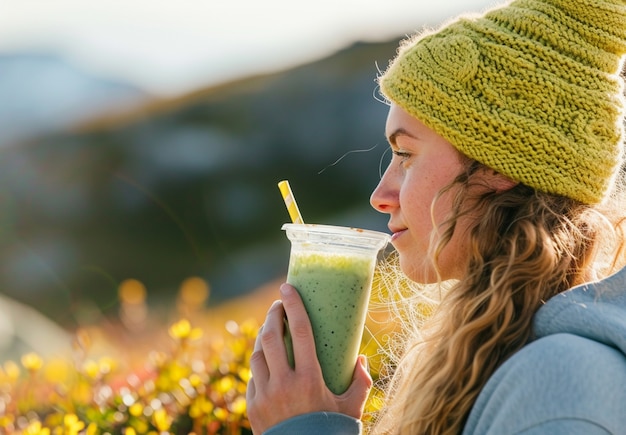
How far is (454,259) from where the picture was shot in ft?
7.64

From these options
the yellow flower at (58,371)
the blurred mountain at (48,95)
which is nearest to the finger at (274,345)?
the yellow flower at (58,371)

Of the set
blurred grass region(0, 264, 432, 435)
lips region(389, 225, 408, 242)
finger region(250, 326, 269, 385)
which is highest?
lips region(389, 225, 408, 242)

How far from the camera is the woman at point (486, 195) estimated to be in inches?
83.9

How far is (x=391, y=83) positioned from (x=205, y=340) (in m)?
2.18

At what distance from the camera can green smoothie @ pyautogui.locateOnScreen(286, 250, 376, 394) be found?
2.32 metres

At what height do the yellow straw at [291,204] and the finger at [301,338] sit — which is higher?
the yellow straw at [291,204]

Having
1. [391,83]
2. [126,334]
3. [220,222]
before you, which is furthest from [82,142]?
[391,83]

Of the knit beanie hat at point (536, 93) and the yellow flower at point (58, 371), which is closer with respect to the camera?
the knit beanie hat at point (536, 93)

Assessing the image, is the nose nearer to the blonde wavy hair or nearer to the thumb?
the blonde wavy hair

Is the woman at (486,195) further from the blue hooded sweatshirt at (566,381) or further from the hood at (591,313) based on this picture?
the blue hooded sweatshirt at (566,381)

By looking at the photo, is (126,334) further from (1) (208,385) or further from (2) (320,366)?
(2) (320,366)

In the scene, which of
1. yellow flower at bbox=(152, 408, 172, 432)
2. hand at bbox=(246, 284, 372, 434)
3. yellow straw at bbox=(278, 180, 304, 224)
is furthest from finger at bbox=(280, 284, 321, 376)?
yellow flower at bbox=(152, 408, 172, 432)

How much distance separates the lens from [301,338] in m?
2.29

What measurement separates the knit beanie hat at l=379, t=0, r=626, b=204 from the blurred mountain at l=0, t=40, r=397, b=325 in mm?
9470
